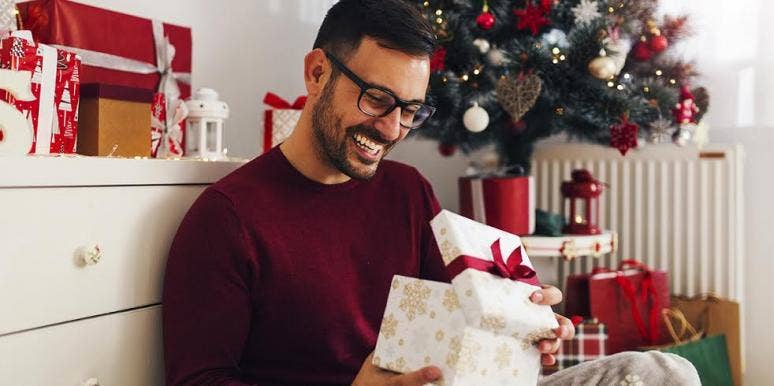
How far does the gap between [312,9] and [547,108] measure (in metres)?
0.76

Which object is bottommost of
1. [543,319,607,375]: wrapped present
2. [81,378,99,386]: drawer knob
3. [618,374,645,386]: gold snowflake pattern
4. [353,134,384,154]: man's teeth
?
[543,319,607,375]: wrapped present

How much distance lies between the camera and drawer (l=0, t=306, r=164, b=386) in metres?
0.99

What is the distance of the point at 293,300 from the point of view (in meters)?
1.16

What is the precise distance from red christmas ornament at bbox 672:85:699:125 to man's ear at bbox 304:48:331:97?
1150mm

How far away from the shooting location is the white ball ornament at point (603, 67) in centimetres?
184

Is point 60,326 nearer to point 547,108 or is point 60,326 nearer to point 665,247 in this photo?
point 547,108

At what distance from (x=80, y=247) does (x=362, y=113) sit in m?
0.44

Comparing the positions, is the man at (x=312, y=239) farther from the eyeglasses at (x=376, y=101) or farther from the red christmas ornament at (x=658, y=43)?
the red christmas ornament at (x=658, y=43)

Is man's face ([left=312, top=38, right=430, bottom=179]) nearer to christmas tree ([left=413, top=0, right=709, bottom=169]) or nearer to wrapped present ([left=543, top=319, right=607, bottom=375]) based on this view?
christmas tree ([left=413, top=0, right=709, bottom=169])

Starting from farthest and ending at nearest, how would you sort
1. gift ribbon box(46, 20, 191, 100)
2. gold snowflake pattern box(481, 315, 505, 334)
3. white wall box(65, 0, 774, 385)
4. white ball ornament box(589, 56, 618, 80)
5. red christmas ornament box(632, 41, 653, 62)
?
white wall box(65, 0, 774, 385), red christmas ornament box(632, 41, 653, 62), white ball ornament box(589, 56, 618, 80), gift ribbon box(46, 20, 191, 100), gold snowflake pattern box(481, 315, 505, 334)

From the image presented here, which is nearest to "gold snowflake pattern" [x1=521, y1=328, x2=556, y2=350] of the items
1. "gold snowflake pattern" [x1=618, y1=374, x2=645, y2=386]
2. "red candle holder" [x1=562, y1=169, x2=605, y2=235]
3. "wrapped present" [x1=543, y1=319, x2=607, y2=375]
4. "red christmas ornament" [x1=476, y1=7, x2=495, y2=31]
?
"gold snowflake pattern" [x1=618, y1=374, x2=645, y2=386]

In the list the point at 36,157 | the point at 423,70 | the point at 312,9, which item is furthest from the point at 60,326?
the point at 312,9

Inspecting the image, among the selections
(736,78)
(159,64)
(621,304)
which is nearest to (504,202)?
(621,304)

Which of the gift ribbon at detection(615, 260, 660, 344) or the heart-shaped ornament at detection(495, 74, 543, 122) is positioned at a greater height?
the heart-shaped ornament at detection(495, 74, 543, 122)
